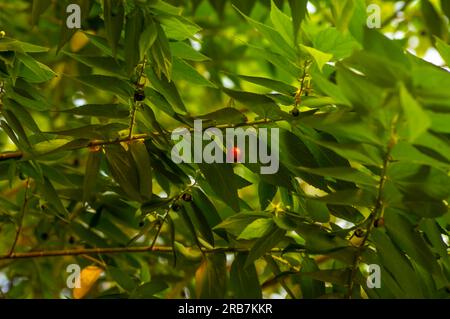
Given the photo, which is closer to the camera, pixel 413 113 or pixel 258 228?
pixel 413 113

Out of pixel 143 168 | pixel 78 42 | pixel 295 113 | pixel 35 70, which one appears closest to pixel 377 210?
pixel 295 113

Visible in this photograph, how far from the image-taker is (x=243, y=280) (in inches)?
34.3

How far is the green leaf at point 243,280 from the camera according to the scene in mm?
866

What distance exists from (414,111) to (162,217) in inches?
16.6

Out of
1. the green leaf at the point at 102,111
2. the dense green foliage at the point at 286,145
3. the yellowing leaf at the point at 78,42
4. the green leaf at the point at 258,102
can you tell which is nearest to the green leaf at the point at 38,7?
the dense green foliage at the point at 286,145

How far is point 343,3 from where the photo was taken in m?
0.74

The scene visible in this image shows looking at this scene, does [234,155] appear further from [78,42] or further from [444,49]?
[78,42]

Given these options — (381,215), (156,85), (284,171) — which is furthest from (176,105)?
(381,215)

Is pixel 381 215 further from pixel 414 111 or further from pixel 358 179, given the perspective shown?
pixel 414 111

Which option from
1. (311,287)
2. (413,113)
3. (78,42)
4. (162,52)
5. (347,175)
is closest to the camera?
(413,113)

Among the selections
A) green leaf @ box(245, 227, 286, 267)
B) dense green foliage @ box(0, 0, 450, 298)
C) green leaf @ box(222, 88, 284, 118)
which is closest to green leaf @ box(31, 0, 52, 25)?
dense green foliage @ box(0, 0, 450, 298)

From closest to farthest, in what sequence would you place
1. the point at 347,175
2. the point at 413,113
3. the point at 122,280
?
the point at 413,113 → the point at 347,175 → the point at 122,280

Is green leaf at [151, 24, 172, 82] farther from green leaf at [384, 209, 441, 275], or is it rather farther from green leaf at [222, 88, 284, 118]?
green leaf at [384, 209, 441, 275]

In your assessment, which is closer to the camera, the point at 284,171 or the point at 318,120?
the point at 318,120
